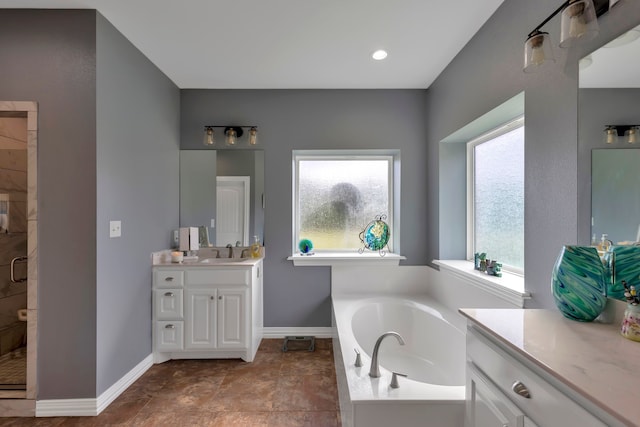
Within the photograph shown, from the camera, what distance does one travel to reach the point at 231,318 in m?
2.52

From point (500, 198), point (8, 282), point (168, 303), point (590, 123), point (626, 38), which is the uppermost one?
point (626, 38)

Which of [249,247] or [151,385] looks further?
[249,247]

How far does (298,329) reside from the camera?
2990 mm

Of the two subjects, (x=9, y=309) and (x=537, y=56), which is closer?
(x=537, y=56)

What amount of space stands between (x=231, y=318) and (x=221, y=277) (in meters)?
0.35

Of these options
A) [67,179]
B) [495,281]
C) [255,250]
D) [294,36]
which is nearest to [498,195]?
[495,281]

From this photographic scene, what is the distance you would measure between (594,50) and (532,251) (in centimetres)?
93

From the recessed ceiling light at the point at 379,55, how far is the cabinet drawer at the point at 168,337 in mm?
2708

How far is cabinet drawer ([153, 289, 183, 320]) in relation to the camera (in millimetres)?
2531

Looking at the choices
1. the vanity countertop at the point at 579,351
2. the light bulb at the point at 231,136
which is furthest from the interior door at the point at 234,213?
the vanity countertop at the point at 579,351

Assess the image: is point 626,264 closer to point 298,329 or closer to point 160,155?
point 298,329

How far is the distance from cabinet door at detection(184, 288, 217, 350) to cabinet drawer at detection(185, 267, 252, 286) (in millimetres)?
75

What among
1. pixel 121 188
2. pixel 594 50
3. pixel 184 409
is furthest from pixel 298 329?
pixel 594 50

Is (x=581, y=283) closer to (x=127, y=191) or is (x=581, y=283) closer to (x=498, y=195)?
(x=498, y=195)
